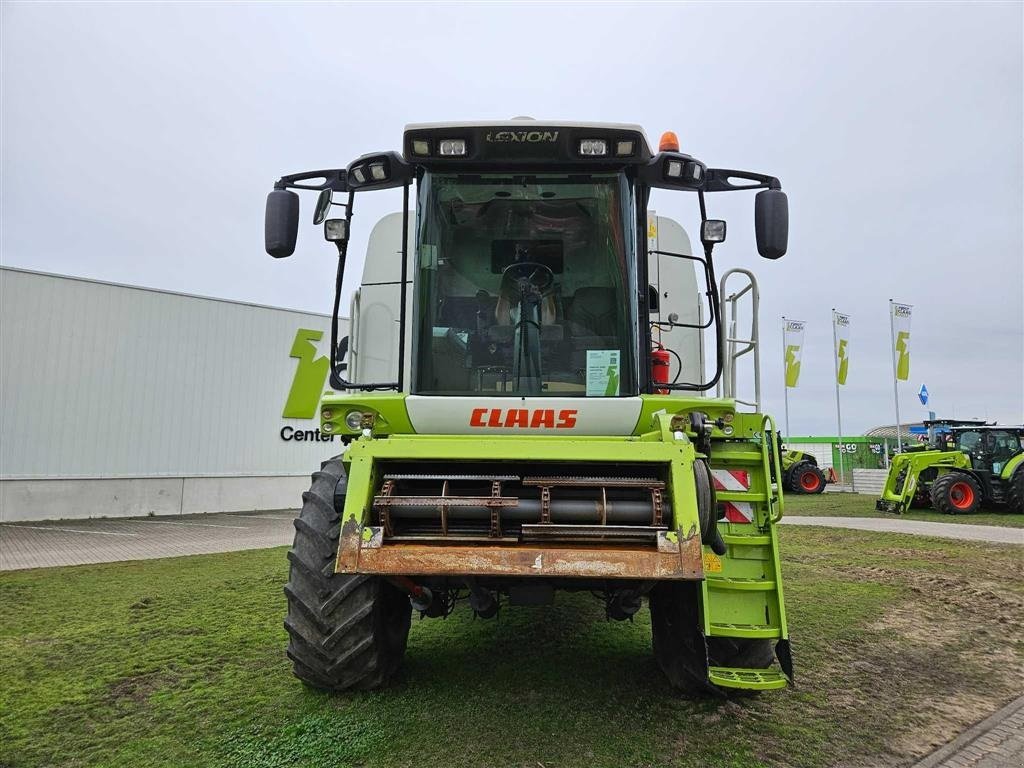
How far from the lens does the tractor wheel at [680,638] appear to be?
3383mm

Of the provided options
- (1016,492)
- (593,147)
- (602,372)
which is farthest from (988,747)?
(1016,492)

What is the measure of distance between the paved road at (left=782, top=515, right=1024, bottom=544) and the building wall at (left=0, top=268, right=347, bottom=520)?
472 inches

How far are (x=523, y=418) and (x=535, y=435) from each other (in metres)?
0.11

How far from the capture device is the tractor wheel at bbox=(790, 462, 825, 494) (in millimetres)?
22866

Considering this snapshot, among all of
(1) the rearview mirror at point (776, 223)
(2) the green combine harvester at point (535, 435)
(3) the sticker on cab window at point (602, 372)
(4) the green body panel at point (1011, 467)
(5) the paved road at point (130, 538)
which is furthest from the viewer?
(4) the green body panel at point (1011, 467)

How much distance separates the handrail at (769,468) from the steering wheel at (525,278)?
4.64 feet

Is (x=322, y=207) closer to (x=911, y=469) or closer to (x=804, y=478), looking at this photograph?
(x=911, y=469)

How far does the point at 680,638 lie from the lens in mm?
3506

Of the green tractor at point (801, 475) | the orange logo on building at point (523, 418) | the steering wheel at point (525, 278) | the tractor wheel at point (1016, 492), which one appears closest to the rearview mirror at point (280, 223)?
the steering wheel at point (525, 278)

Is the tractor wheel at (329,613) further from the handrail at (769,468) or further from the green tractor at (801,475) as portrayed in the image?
the green tractor at (801,475)

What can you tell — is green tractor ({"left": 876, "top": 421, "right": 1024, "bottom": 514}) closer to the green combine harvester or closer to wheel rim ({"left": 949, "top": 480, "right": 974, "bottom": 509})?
wheel rim ({"left": 949, "top": 480, "right": 974, "bottom": 509})

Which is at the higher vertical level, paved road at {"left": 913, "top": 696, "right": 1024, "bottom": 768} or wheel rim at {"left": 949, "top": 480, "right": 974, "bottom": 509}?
wheel rim at {"left": 949, "top": 480, "right": 974, "bottom": 509}

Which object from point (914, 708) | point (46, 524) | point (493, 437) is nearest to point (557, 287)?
point (493, 437)

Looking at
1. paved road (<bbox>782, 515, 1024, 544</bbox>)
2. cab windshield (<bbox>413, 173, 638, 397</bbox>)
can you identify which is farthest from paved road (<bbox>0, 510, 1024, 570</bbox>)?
cab windshield (<bbox>413, 173, 638, 397</bbox>)
